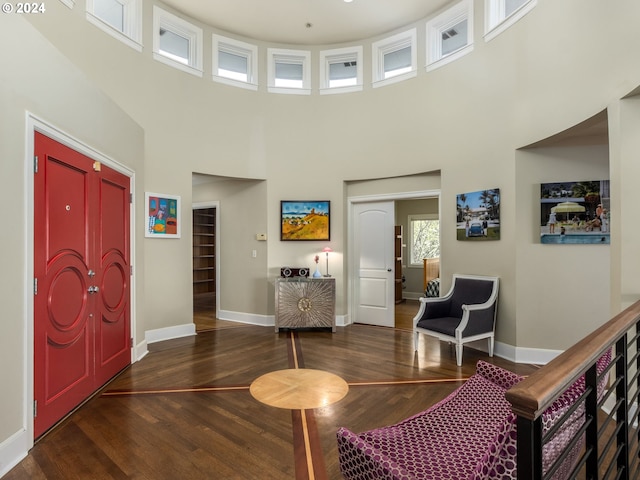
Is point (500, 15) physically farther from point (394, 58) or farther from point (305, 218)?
point (305, 218)

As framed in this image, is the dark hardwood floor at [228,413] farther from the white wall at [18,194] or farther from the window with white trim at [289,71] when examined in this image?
the window with white trim at [289,71]

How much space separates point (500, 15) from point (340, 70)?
101 inches

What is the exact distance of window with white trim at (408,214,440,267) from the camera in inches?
348

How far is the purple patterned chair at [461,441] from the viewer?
1.11m

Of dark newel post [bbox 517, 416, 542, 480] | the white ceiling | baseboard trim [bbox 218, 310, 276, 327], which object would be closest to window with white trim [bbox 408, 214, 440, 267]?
baseboard trim [bbox 218, 310, 276, 327]

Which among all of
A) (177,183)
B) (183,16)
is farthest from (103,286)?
(183,16)

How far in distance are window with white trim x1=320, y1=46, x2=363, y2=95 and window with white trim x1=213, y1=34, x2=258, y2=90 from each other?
3.81ft

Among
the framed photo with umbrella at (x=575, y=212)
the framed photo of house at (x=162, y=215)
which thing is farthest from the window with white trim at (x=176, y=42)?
the framed photo with umbrella at (x=575, y=212)

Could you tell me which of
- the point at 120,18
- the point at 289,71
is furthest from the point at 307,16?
the point at 120,18

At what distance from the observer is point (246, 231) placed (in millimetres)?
6250

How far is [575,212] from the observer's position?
3.89 meters

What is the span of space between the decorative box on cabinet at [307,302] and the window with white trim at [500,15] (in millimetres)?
3962

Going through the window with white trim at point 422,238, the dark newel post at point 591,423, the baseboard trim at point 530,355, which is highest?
the window with white trim at point 422,238

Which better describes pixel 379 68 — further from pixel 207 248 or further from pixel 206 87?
pixel 207 248
